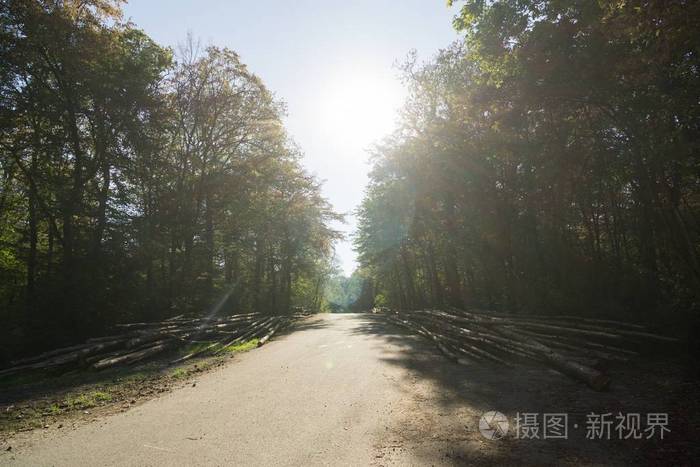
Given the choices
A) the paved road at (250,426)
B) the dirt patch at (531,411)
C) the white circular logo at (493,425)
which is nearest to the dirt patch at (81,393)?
the paved road at (250,426)

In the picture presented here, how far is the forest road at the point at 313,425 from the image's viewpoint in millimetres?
4461

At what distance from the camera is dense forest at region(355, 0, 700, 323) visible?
9.38m

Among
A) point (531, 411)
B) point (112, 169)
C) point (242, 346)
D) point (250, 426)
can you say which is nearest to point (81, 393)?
point (250, 426)

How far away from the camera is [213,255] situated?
2423cm

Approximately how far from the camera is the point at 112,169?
18469mm

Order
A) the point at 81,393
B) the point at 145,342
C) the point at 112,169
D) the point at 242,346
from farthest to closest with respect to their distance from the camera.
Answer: the point at 112,169 < the point at 242,346 < the point at 145,342 < the point at 81,393

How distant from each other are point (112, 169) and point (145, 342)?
32.1 feet

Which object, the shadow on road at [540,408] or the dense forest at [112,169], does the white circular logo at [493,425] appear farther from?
the dense forest at [112,169]

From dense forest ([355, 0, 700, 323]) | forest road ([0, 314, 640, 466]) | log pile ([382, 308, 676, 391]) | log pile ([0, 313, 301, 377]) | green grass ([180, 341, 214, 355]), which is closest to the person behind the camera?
forest road ([0, 314, 640, 466])

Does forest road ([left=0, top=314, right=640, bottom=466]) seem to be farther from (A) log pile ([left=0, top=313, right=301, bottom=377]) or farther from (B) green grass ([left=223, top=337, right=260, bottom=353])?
(B) green grass ([left=223, top=337, right=260, bottom=353])

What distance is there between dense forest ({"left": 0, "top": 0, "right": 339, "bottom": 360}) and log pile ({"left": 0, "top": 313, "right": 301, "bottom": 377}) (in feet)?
7.84

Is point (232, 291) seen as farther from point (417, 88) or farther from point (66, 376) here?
point (417, 88)

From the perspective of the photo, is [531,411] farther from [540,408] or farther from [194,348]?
[194,348]

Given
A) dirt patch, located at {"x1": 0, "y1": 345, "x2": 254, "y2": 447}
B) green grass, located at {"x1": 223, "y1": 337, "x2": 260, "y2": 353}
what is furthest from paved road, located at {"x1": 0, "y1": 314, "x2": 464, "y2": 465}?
green grass, located at {"x1": 223, "y1": 337, "x2": 260, "y2": 353}
